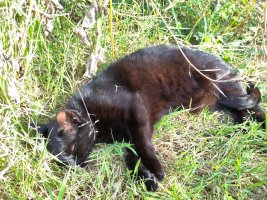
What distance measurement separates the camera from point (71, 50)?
8.07 feet

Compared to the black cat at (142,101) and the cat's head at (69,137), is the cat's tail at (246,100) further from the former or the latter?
the cat's head at (69,137)

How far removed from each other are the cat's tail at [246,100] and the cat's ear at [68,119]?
917 millimetres

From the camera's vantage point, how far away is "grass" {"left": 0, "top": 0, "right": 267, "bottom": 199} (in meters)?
1.77

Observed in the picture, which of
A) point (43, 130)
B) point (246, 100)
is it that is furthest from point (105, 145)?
point (246, 100)

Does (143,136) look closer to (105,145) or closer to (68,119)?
(105,145)

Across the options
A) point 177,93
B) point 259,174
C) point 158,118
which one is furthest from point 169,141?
point 259,174

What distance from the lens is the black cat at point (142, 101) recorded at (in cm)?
192

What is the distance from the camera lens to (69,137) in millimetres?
1912

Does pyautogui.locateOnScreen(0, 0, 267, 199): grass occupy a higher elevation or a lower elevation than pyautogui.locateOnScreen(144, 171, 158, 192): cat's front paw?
higher

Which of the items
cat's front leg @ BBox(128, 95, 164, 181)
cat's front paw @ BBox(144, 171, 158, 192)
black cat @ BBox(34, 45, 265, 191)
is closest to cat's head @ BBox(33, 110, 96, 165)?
black cat @ BBox(34, 45, 265, 191)

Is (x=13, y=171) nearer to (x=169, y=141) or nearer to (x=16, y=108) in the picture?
(x=16, y=108)

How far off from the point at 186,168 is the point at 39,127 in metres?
0.77

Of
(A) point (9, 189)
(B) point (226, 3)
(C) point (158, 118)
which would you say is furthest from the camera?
(B) point (226, 3)

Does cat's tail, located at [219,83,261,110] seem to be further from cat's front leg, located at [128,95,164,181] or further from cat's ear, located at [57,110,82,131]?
cat's ear, located at [57,110,82,131]
